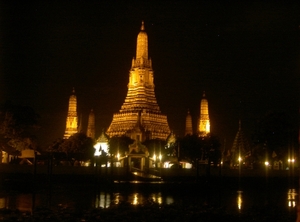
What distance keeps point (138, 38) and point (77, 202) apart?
5990 cm

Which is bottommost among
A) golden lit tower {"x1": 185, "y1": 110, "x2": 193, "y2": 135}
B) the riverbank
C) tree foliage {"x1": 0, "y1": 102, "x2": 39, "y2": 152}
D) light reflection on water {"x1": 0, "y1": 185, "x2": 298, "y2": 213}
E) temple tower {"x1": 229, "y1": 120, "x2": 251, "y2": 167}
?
the riverbank

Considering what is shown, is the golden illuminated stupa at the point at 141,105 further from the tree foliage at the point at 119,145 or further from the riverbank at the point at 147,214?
the riverbank at the point at 147,214

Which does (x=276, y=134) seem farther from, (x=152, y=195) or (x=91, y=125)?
(x=91, y=125)

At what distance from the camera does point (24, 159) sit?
185ft

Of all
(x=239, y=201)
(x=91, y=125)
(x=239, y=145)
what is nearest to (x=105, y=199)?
(x=239, y=201)

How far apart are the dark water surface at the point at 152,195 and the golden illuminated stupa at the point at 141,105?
131ft

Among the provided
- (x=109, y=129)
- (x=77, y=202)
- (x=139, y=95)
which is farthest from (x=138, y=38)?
(x=77, y=202)

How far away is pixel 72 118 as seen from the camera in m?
89.4

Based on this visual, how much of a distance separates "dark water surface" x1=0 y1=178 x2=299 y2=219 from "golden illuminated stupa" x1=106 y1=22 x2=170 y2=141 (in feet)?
131

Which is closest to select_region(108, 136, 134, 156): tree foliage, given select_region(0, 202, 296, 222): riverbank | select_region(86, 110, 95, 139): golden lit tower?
select_region(86, 110, 95, 139): golden lit tower

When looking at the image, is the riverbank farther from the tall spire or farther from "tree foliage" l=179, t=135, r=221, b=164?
the tall spire

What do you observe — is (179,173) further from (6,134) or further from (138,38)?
(138,38)

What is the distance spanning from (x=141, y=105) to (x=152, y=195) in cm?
5284

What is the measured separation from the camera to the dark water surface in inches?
1029
